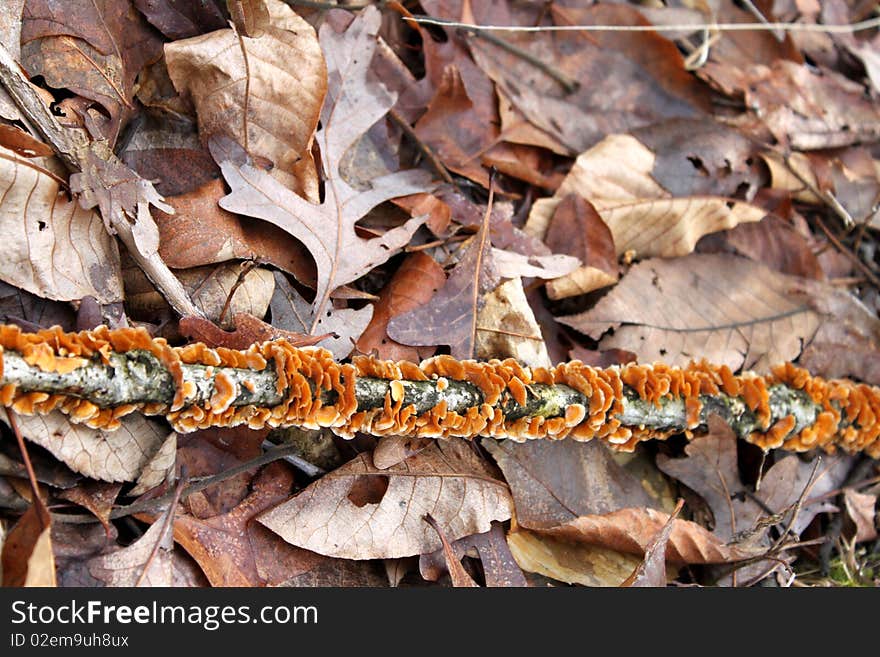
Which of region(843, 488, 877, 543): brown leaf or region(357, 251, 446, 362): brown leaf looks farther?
region(843, 488, 877, 543): brown leaf

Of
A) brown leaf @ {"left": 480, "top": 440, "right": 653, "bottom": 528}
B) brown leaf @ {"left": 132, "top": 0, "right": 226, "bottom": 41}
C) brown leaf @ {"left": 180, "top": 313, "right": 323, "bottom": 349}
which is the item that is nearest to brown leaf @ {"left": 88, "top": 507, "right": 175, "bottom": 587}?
brown leaf @ {"left": 180, "top": 313, "right": 323, "bottom": 349}

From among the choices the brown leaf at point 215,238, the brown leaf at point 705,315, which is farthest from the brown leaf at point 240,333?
the brown leaf at point 705,315

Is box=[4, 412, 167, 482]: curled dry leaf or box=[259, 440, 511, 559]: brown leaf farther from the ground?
box=[4, 412, 167, 482]: curled dry leaf

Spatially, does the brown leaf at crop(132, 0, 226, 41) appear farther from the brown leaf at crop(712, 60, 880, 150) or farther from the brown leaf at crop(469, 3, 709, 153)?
the brown leaf at crop(712, 60, 880, 150)

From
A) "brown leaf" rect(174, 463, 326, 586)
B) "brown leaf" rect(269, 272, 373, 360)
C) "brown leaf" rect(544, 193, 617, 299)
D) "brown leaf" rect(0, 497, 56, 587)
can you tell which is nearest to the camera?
"brown leaf" rect(0, 497, 56, 587)

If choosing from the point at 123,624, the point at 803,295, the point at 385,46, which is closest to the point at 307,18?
the point at 385,46

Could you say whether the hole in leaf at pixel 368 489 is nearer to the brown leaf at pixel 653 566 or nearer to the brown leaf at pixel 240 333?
the brown leaf at pixel 240 333

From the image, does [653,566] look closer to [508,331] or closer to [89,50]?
[508,331]

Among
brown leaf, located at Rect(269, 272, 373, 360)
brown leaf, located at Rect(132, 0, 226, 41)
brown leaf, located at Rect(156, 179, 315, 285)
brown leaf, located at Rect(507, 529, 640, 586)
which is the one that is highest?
brown leaf, located at Rect(132, 0, 226, 41)

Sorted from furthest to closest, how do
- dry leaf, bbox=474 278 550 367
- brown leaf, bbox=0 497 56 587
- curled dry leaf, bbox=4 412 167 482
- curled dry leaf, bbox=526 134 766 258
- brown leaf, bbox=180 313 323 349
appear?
curled dry leaf, bbox=526 134 766 258, dry leaf, bbox=474 278 550 367, brown leaf, bbox=180 313 323 349, curled dry leaf, bbox=4 412 167 482, brown leaf, bbox=0 497 56 587
